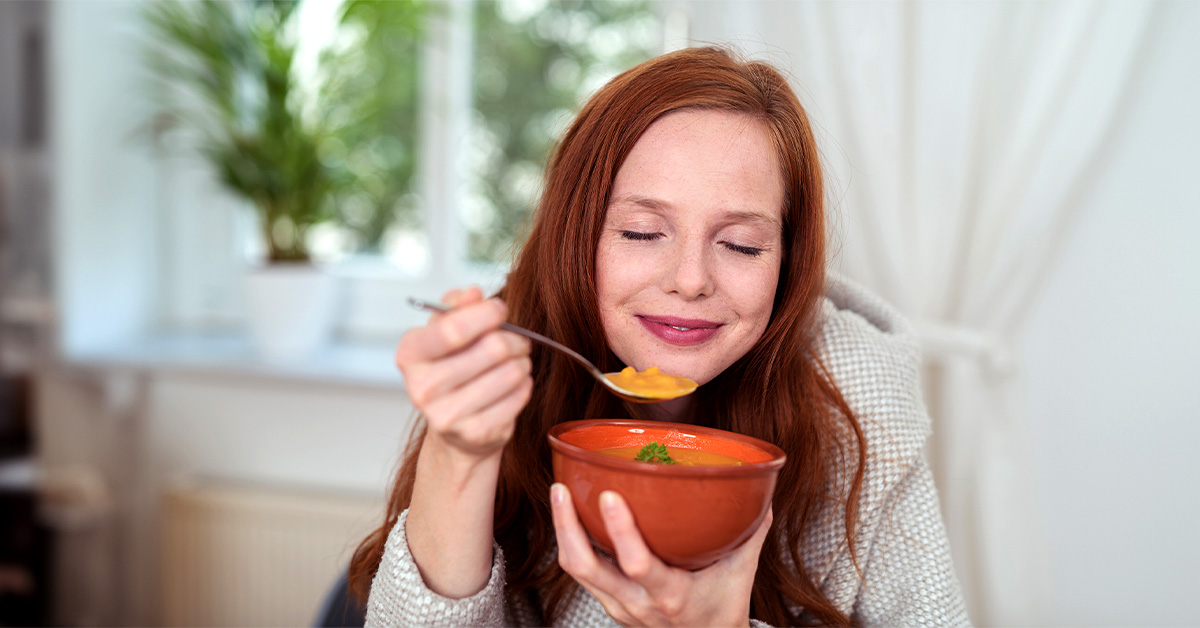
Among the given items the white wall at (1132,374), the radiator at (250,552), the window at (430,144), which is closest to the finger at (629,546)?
the white wall at (1132,374)

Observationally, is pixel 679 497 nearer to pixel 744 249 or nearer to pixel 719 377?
pixel 744 249

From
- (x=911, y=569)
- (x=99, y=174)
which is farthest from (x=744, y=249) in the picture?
(x=99, y=174)

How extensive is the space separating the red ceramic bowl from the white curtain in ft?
3.10

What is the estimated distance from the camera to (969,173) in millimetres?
1589

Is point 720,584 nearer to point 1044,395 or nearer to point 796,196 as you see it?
point 796,196

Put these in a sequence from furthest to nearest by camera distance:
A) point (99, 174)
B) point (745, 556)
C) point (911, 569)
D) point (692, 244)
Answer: point (99, 174) < point (911, 569) < point (692, 244) < point (745, 556)

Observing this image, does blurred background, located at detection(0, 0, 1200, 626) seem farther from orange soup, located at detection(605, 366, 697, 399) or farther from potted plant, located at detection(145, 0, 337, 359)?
orange soup, located at detection(605, 366, 697, 399)

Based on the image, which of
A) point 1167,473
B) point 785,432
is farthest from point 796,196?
point 1167,473

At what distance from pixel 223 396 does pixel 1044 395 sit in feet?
6.94

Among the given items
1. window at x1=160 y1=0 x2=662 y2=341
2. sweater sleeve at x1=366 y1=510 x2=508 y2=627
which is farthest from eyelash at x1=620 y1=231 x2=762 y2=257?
window at x1=160 y1=0 x2=662 y2=341

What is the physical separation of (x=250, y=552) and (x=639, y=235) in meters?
1.67

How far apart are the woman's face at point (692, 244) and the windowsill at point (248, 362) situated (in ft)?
3.83

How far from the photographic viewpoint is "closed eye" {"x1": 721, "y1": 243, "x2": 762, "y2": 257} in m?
0.96

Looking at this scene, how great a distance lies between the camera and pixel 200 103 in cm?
248
